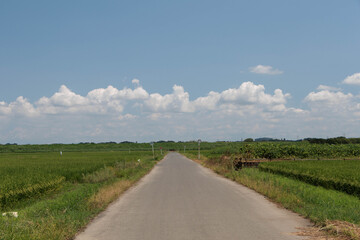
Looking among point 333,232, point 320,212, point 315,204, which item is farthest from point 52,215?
point 315,204

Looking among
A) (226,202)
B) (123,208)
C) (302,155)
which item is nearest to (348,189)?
(226,202)

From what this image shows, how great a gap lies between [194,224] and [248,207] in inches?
135

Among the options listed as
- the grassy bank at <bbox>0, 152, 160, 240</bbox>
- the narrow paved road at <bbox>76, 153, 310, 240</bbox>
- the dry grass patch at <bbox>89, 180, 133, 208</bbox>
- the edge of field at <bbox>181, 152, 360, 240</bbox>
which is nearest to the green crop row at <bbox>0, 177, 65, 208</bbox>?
the grassy bank at <bbox>0, 152, 160, 240</bbox>

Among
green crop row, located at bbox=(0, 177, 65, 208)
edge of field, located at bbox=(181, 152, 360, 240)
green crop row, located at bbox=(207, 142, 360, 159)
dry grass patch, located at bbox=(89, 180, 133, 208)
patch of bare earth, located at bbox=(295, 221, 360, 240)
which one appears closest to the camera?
patch of bare earth, located at bbox=(295, 221, 360, 240)

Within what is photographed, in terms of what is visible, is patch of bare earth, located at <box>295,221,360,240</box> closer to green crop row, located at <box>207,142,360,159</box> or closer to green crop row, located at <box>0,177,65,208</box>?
green crop row, located at <box>0,177,65,208</box>

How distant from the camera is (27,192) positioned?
50.8 ft

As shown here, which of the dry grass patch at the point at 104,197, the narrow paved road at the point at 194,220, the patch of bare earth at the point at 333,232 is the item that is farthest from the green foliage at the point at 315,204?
the dry grass patch at the point at 104,197

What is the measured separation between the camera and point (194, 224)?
9.08m

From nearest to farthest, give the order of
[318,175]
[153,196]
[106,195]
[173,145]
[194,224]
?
[194,224] < [106,195] < [153,196] < [318,175] < [173,145]

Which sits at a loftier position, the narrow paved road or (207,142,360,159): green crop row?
(207,142,360,159): green crop row

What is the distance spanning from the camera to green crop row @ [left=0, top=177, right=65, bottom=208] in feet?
45.9

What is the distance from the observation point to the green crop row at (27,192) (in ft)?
45.9

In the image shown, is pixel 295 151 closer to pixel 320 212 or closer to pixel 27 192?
pixel 320 212

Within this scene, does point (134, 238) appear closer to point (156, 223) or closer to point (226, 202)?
point (156, 223)
